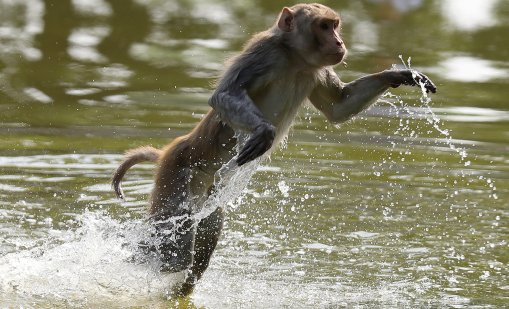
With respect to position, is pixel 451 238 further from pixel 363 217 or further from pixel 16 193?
pixel 16 193

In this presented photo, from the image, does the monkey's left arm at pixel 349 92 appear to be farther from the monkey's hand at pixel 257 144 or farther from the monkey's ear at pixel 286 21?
the monkey's hand at pixel 257 144

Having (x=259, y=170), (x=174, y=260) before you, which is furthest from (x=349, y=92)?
(x=259, y=170)

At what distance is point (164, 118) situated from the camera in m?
11.9

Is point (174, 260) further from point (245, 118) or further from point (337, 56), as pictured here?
point (337, 56)

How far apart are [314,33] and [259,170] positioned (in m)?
3.02

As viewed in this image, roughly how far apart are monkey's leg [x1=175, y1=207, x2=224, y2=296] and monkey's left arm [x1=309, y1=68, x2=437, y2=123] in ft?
3.16

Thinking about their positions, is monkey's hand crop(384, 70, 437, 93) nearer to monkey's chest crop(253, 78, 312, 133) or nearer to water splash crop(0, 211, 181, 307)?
monkey's chest crop(253, 78, 312, 133)

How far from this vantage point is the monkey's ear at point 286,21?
7629 mm

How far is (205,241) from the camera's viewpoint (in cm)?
783

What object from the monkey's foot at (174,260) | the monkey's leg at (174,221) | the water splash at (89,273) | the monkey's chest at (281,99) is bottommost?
the water splash at (89,273)

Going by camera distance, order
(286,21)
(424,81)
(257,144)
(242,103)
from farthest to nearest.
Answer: (424,81) → (286,21) → (242,103) → (257,144)

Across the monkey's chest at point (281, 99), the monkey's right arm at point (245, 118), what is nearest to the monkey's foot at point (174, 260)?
the monkey's right arm at point (245, 118)

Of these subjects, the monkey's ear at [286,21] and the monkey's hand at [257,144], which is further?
the monkey's ear at [286,21]

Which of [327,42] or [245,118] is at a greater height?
[327,42]
